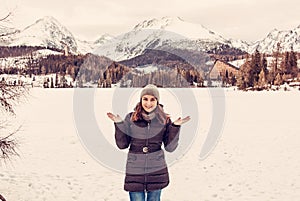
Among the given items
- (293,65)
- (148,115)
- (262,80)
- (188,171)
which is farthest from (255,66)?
(148,115)

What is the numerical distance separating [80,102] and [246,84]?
217ft

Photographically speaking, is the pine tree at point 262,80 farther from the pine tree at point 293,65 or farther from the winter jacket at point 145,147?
the winter jacket at point 145,147

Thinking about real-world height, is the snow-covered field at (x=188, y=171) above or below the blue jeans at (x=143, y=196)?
below

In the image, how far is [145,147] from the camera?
5070 millimetres

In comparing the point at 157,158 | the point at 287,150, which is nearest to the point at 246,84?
the point at 287,150

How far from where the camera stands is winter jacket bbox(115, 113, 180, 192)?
4977 millimetres

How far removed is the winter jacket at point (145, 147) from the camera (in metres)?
4.98

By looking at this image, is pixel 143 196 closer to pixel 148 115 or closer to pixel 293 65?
Result: pixel 148 115

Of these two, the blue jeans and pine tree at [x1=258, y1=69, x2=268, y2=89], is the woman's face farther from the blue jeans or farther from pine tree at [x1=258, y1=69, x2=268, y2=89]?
pine tree at [x1=258, y1=69, x2=268, y2=89]

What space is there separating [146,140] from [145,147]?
94 mm

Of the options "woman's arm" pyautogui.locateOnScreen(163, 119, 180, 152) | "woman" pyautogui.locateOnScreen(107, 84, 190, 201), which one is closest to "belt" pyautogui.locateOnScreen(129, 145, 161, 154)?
"woman" pyautogui.locateOnScreen(107, 84, 190, 201)

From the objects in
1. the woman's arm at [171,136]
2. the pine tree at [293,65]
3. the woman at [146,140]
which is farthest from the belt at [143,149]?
the pine tree at [293,65]

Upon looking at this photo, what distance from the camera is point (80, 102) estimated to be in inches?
346

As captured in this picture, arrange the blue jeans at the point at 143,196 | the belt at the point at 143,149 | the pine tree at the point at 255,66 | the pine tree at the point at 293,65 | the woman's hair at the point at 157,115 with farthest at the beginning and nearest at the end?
the pine tree at the point at 293,65 < the pine tree at the point at 255,66 < the blue jeans at the point at 143,196 < the belt at the point at 143,149 < the woman's hair at the point at 157,115
